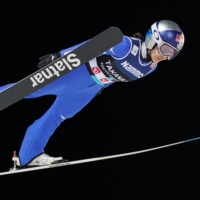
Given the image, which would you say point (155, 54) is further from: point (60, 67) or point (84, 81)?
point (60, 67)

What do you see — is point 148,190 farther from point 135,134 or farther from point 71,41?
point 71,41

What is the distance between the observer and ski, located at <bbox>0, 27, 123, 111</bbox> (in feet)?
10.0

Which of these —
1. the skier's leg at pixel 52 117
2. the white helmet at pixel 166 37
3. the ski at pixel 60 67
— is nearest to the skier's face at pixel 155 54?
the white helmet at pixel 166 37

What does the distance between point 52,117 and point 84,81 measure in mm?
384

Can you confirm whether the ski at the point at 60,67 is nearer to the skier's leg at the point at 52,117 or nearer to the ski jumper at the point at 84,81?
the ski jumper at the point at 84,81

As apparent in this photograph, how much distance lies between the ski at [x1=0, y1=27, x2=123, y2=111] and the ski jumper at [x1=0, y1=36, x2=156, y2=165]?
1.42ft

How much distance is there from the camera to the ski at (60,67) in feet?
10.0

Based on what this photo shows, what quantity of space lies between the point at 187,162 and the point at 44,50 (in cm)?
152

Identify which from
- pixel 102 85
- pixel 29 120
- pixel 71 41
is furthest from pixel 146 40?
pixel 29 120

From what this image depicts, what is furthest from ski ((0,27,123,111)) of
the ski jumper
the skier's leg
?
the skier's leg

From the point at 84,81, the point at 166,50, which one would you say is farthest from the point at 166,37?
the point at 84,81

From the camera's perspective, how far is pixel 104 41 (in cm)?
305

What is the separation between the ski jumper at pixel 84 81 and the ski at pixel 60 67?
1.42 feet

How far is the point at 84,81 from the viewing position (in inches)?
149
